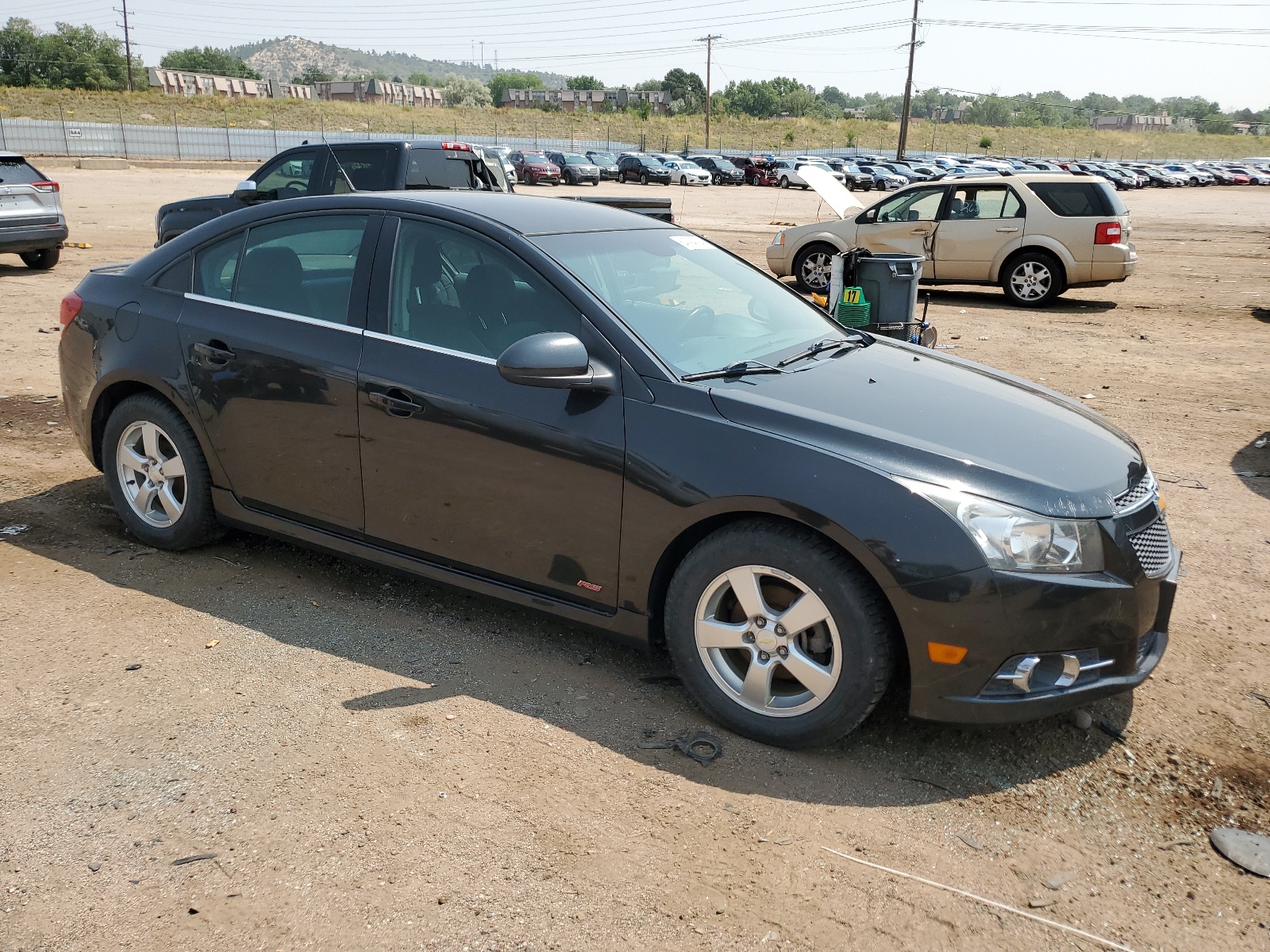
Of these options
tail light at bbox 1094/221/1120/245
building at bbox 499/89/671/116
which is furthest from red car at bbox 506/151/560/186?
building at bbox 499/89/671/116

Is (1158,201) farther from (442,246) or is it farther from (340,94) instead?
(340,94)

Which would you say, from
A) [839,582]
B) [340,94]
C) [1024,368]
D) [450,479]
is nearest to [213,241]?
[450,479]

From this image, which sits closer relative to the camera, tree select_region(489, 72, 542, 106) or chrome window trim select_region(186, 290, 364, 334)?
chrome window trim select_region(186, 290, 364, 334)

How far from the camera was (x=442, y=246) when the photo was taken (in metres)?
4.01

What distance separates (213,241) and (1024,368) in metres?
7.69

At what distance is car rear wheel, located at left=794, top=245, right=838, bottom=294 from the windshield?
1043cm

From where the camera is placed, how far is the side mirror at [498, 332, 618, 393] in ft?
11.2

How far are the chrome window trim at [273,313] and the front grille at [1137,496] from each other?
281 centimetres

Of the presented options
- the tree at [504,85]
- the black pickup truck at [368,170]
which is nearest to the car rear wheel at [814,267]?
the black pickup truck at [368,170]

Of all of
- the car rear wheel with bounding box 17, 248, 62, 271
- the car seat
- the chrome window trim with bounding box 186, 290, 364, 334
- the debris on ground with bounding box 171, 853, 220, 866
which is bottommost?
the debris on ground with bounding box 171, 853, 220, 866

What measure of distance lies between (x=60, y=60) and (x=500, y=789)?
118703 mm

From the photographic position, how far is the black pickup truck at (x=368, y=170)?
11.5 meters

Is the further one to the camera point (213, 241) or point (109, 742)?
point (213, 241)

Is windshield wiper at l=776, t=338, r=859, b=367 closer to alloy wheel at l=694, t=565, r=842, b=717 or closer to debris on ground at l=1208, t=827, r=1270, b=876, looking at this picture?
alloy wheel at l=694, t=565, r=842, b=717
